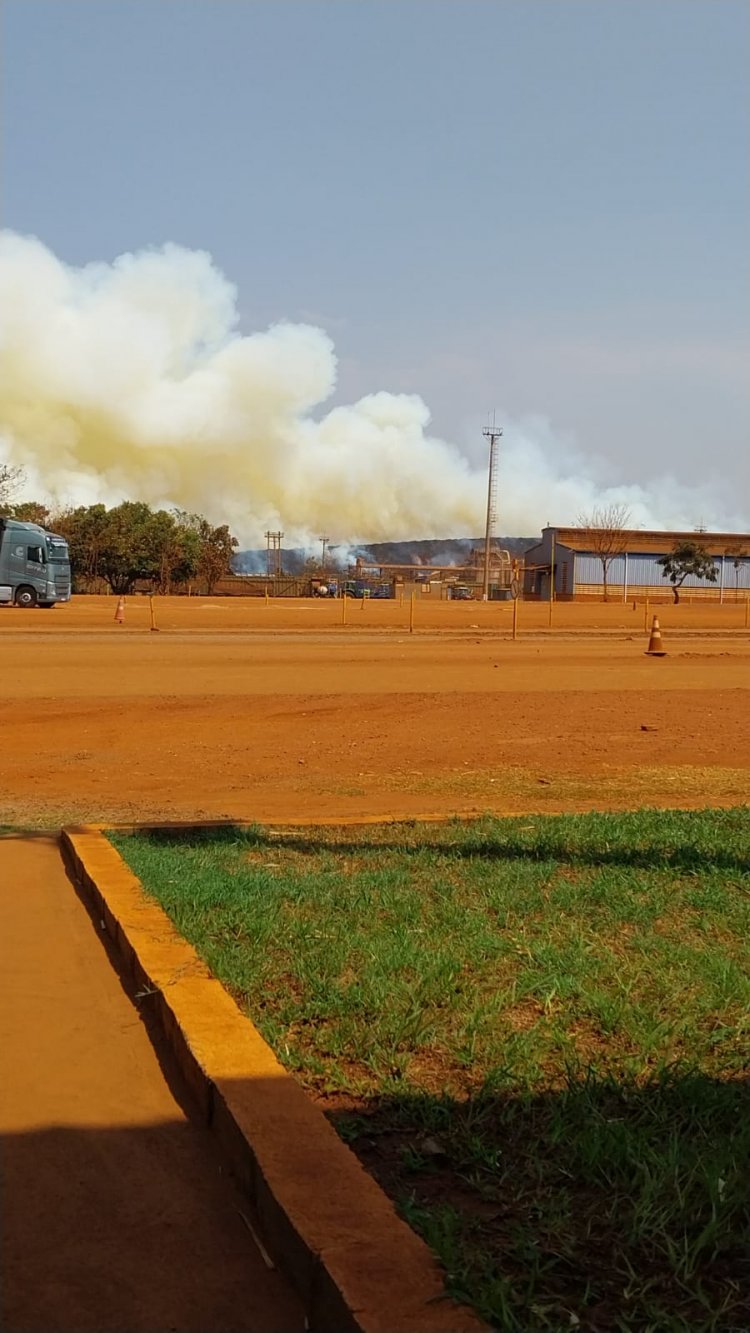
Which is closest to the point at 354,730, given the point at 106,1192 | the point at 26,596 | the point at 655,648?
the point at 106,1192

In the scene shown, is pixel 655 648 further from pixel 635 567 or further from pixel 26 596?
pixel 635 567

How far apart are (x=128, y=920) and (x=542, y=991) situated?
184cm

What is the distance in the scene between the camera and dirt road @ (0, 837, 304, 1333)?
279cm

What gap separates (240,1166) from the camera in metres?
3.28

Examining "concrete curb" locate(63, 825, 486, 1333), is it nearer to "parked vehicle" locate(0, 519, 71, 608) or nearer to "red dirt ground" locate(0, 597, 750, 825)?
"red dirt ground" locate(0, 597, 750, 825)

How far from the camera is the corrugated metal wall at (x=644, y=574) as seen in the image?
78.9 m


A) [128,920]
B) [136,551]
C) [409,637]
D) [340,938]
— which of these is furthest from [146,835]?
[136,551]

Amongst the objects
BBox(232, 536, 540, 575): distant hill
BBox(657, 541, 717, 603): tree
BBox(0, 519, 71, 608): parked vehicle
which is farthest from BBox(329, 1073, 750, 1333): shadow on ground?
BBox(232, 536, 540, 575): distant hill

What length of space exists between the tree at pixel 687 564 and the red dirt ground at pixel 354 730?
46249mm

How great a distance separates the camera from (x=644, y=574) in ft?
262

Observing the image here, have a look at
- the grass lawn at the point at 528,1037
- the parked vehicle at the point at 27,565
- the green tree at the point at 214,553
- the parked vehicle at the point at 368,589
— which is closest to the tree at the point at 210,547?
the green tree at the point at 214,553

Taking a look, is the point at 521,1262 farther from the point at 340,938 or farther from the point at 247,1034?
the point at 340,938

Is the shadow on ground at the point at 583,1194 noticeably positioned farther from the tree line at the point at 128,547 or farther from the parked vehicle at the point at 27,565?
the tree line at the point at 128,547

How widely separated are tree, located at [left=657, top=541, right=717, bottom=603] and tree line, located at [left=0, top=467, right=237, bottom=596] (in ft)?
95.0
